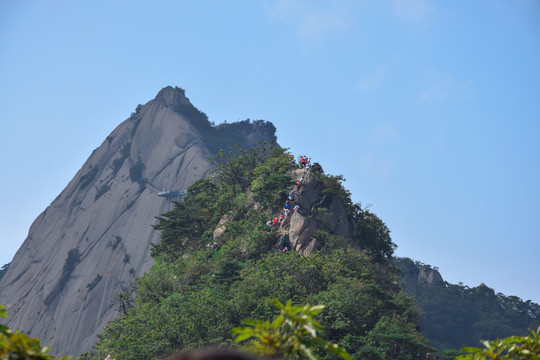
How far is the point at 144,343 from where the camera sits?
30.3 m

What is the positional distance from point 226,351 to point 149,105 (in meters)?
97.7

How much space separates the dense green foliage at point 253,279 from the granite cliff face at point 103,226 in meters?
30.7

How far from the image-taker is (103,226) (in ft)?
277

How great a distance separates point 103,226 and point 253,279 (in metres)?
56.0

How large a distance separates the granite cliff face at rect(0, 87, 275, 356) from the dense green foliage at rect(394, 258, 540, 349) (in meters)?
39.1

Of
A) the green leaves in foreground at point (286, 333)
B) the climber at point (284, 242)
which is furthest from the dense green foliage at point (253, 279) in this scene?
the green leaves in foreground at point (286, 333)

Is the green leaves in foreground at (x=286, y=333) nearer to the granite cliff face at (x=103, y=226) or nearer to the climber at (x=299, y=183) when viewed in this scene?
the climber at (x=299, y=183)

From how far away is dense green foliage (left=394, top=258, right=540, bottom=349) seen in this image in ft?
306

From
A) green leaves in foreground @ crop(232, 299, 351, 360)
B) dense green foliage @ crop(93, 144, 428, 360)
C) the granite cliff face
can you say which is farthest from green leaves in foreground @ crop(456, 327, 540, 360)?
the granite cliff face

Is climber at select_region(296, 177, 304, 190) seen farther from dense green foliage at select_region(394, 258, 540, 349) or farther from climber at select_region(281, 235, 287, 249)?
dense green foliage at select_region(394, 258, 540, 349)

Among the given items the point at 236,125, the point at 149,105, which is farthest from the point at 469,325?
the point at 149,105

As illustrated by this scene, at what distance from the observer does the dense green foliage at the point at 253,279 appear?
3016 cm

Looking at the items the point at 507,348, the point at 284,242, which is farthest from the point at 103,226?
the point at 507,348

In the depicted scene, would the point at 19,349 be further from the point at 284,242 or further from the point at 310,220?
the point at 310,220
